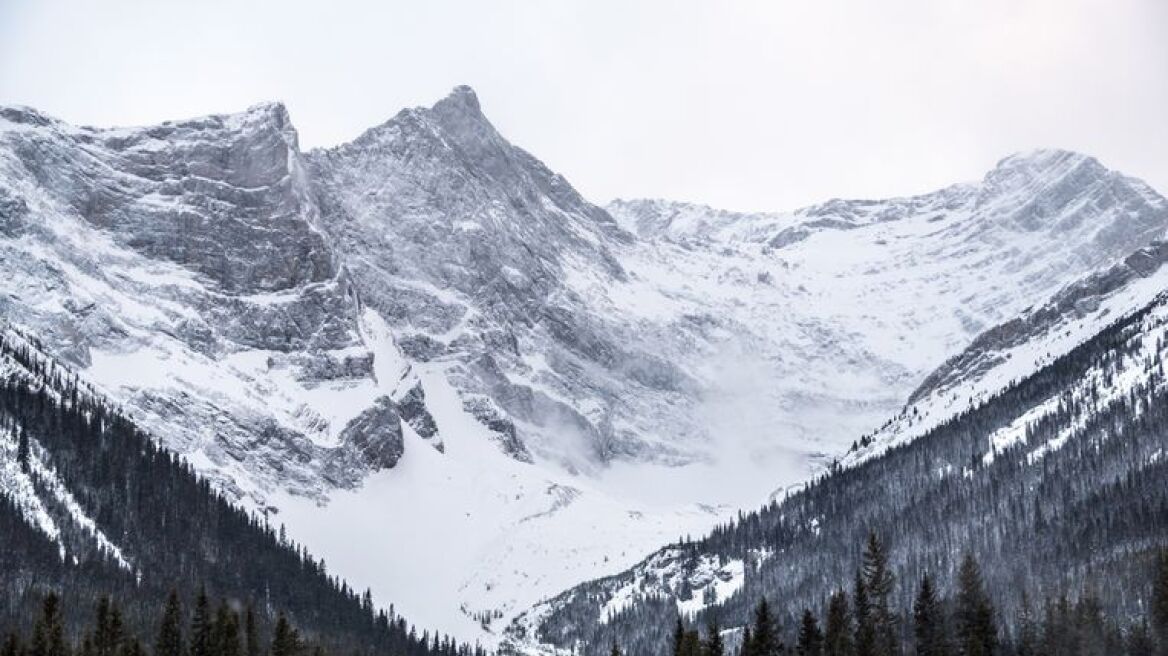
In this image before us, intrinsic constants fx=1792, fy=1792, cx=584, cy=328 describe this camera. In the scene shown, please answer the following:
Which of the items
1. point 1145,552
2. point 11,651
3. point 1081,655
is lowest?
point 11,651

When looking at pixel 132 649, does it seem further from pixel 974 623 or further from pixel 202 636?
pixel 974 623

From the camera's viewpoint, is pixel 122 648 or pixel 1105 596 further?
pixel 1105 596

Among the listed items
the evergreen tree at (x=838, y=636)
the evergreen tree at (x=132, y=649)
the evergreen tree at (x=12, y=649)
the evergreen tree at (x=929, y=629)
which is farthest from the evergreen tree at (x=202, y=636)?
the evergreen tree at (x=929, y=629)

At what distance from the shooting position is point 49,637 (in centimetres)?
16075

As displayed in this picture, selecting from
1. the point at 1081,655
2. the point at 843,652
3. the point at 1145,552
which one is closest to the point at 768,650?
the point at 843,652

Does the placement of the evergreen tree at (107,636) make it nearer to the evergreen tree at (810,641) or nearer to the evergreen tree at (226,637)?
the evergreen tree at (226,637)

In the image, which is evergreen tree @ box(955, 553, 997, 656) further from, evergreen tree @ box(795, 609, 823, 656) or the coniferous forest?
evergreen tree @ box(795, 609, 823, 656)

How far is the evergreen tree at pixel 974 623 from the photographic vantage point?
153500mm

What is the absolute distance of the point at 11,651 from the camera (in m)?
152

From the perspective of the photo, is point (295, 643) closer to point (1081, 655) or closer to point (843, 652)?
point (843, 652)

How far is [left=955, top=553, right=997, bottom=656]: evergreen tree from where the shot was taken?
504 ft

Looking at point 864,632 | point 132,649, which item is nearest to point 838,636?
point 864,632

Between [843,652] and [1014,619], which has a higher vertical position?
[1014,619]

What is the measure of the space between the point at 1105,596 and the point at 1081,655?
866 inches
